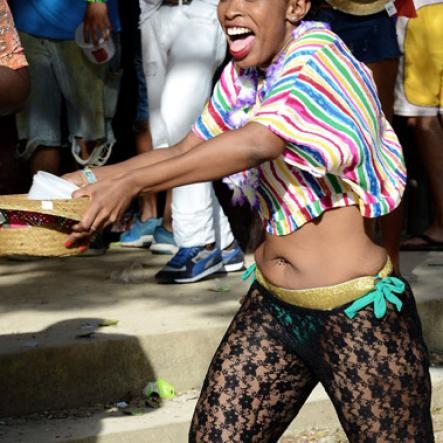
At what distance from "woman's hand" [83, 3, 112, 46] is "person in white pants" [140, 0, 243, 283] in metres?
0.37

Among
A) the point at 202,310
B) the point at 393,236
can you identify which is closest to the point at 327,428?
the point at 202,310

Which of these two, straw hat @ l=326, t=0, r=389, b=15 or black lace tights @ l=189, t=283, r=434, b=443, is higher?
straw hat @ l=326, t=0, r=389, b=15

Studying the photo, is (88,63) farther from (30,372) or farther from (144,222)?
(30,372)

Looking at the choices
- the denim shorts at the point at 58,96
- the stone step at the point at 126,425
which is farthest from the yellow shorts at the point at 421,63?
the stone step at the point at 126,425

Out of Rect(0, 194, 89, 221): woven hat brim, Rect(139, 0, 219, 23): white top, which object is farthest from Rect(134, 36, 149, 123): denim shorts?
Rect(0, 194, 89, 221): woven hat brim

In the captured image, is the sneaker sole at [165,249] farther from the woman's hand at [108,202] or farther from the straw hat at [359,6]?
the woman's hand at [108,202]

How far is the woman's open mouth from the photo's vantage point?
3352mm

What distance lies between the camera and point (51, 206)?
119 inches

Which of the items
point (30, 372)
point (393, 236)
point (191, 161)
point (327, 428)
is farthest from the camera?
point (393, 236)

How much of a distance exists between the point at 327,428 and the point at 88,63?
2.81m

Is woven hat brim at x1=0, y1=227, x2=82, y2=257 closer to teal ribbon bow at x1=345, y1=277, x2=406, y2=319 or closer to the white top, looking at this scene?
teal ribbon bow at x1=345, y1=277, x2=406, y2=319

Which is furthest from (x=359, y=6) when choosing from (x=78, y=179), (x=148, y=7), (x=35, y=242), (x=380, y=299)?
(x=35, y=242)

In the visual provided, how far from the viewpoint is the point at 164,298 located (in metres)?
5.68

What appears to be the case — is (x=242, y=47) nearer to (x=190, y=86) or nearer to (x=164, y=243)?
(x=190, y=86)
